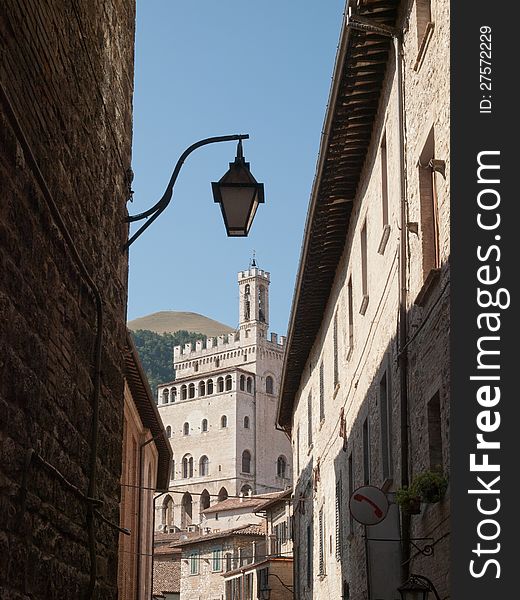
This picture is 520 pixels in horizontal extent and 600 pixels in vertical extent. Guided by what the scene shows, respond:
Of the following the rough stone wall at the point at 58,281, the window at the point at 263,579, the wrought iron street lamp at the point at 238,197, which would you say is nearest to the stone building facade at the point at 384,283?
the wrought iron street lamp at the point at 238,197

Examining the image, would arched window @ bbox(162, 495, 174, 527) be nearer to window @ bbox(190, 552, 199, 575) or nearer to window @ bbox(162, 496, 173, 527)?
window @ bbox(162, 496, 173, 527)

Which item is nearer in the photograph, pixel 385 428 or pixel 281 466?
pixel 385 428

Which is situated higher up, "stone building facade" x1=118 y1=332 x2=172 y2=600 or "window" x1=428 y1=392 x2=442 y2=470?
"stone building facade" x1=118 y1=332 x2=172 y2=600

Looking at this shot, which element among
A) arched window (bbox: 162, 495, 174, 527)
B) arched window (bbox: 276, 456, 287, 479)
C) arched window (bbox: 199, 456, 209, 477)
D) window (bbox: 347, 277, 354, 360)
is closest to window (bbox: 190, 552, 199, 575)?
arched window (bbox: 162, 495, 174, 527)

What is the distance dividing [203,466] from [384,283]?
10521 centimetres

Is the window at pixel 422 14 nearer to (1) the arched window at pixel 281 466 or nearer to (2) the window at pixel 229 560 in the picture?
(2) the window at pixel 229 560

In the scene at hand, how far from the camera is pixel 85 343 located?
8398 mm

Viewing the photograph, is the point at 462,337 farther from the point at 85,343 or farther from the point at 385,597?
the point at 385,597

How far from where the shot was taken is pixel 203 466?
389 feet

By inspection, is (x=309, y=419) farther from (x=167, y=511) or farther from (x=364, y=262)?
(x=167, y=511)

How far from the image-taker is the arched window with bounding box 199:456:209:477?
118 meters

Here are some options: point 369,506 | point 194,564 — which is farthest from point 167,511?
point 369,506

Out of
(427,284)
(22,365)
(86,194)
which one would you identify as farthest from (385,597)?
(22,365)

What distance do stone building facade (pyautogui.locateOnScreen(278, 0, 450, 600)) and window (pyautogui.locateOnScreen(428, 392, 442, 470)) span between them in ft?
0.04
